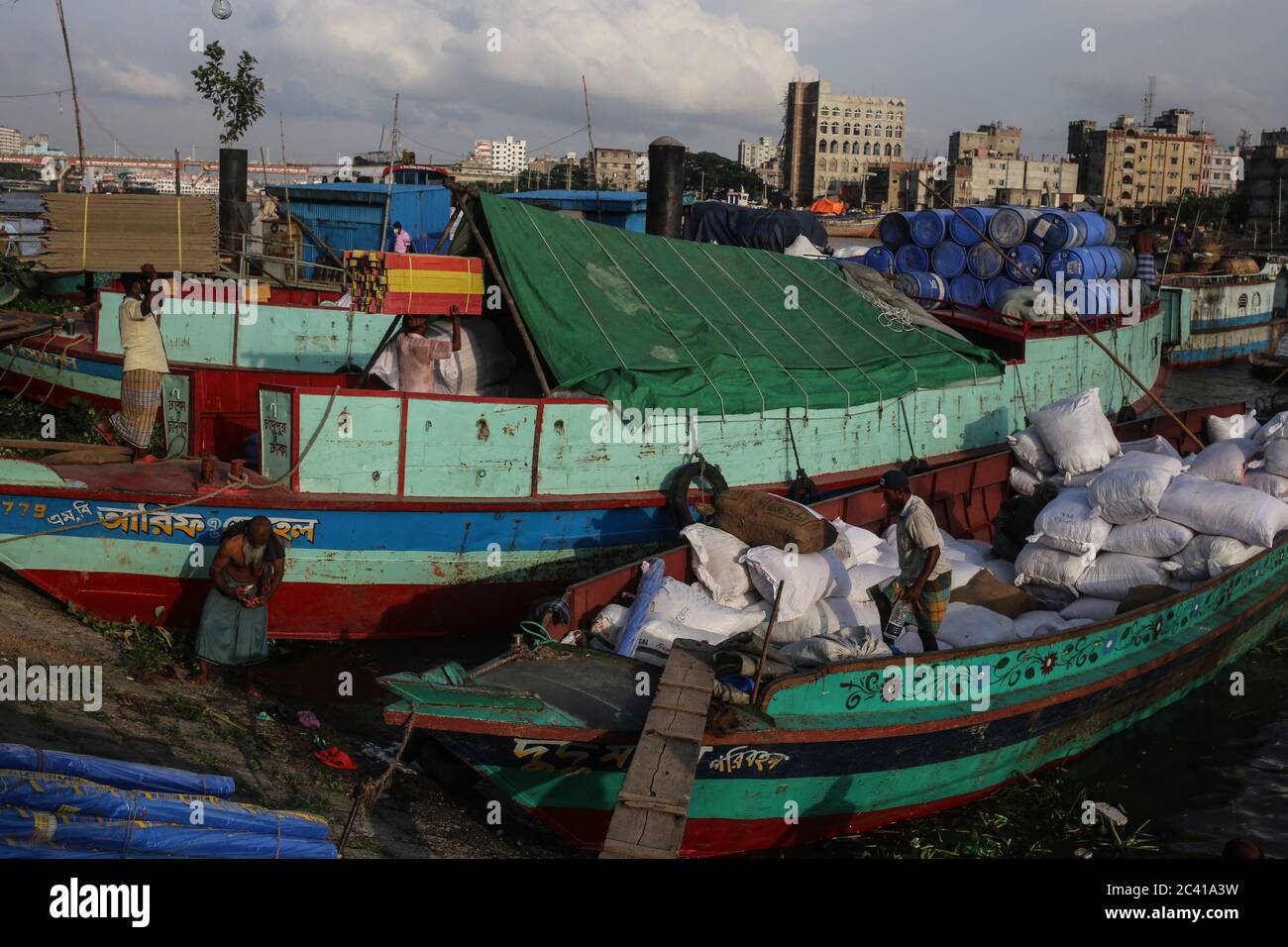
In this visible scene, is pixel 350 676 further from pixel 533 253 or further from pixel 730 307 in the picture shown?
pixel 730 307

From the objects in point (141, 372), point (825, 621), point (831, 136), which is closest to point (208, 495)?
point (141, 372)

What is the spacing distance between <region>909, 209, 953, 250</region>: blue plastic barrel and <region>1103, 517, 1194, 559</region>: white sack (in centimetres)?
803

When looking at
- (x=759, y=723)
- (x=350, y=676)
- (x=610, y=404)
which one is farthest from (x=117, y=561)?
(x=759, y=723)

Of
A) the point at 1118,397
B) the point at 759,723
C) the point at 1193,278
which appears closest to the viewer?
the point at 759,723

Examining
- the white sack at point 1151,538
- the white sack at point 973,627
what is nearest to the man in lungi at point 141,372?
the white sack at point 973,627

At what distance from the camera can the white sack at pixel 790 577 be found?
26.2 ft

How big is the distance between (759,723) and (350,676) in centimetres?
406

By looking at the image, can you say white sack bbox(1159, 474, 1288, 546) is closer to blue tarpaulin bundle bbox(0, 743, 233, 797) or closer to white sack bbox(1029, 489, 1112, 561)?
white sack bbox(1029, 489, 1112, 561)

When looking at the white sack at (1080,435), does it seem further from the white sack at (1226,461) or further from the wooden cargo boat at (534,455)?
the wooden cargo boat at (534,455)

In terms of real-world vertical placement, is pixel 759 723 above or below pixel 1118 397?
below

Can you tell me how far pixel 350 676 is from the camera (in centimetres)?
884

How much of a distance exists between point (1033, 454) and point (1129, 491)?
82.3 inches

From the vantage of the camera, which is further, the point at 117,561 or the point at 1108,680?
the point at 117,561

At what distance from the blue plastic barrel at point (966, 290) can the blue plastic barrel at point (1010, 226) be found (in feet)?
2.39
